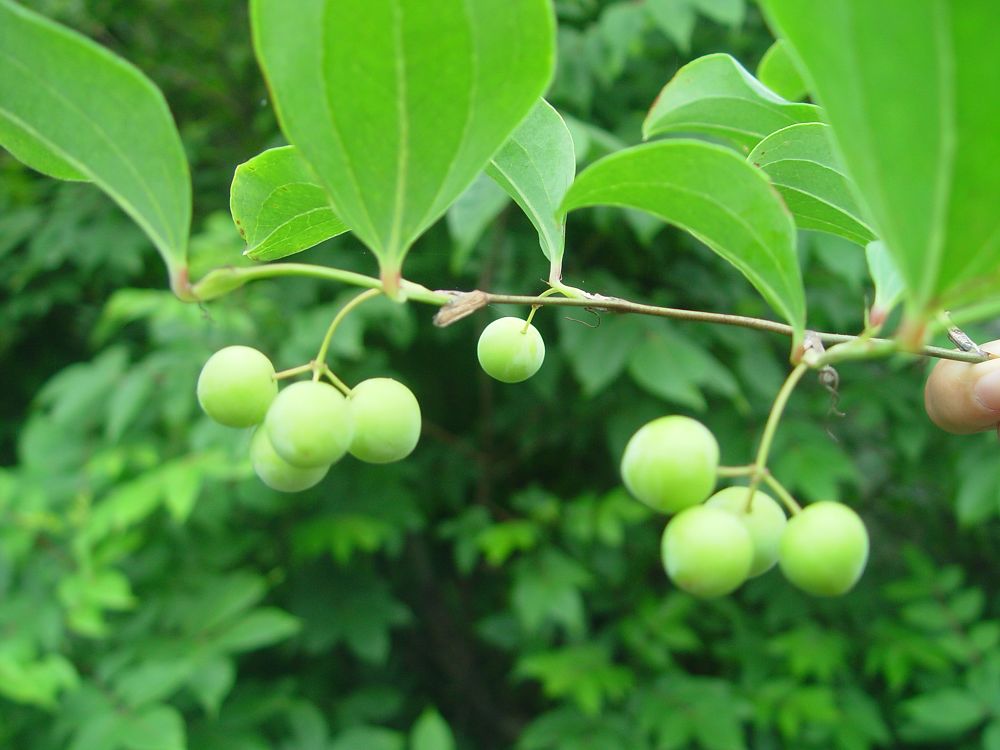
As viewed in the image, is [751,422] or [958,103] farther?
[751,422]

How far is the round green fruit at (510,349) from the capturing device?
615 mm

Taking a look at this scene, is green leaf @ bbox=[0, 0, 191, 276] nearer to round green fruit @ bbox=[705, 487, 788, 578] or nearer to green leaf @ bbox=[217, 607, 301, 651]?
round green fruit @ bbox=[705, 487, 788, 578]

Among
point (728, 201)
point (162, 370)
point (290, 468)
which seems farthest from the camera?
point (162, 370)

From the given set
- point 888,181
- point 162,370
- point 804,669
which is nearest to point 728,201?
point 888,181

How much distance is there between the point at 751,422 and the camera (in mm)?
1842

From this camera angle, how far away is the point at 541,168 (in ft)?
2.00

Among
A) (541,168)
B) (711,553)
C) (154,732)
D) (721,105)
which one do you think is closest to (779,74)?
(721,105)

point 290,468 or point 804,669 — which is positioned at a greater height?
point 290,468

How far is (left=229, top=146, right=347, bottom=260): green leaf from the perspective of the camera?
540 millimetres

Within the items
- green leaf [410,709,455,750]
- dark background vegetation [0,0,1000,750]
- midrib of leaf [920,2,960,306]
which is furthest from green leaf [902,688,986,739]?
midrib of leaf [920,2,960,306]

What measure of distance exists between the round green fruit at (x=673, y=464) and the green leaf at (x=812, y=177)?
0.21 metres

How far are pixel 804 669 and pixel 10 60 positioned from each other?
179 cm

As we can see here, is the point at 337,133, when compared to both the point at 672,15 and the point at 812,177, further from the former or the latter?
the point at 672,15

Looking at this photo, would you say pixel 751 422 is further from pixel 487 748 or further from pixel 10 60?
pixel 10 60
